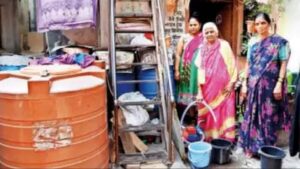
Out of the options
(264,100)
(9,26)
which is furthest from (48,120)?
(9,26)

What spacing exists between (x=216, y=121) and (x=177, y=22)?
2536mm

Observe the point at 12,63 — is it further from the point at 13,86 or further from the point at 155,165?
the point at 155,165

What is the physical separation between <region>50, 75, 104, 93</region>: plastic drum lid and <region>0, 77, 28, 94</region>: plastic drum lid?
0.77ft

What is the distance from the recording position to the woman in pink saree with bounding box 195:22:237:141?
12.7 feet

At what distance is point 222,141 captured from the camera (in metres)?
3.64

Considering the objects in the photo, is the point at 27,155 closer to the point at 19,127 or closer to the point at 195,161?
the point at 19,127

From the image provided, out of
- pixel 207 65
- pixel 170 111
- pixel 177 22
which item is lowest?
pixel 170 111

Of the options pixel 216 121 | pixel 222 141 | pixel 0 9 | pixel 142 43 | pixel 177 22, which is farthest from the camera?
pixel 0 9

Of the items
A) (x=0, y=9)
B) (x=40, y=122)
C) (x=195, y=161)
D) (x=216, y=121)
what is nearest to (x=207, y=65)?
(x=216, y=121)

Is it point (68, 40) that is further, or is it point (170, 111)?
point (68, 40)

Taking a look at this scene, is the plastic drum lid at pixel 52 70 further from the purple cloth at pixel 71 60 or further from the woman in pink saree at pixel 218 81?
the woman in pink saree at pixel 218 81

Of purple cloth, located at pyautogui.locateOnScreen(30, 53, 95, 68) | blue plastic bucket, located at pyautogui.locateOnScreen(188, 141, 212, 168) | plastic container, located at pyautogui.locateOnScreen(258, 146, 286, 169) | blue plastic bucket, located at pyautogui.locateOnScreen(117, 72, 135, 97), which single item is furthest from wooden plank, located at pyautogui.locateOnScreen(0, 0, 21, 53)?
plastic container, located at pyautogui.locateOnScreen(258, 146, 286, 169)

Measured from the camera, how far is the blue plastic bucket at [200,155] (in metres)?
3.26

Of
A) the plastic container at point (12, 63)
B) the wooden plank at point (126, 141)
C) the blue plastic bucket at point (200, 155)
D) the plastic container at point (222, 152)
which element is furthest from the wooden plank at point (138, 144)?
the plastic container at point (12, 63)
